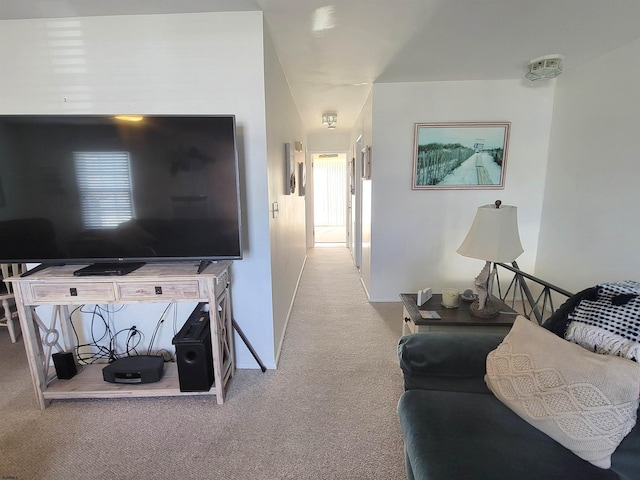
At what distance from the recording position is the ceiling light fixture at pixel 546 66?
8.27ft

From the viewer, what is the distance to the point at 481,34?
2.16 meters

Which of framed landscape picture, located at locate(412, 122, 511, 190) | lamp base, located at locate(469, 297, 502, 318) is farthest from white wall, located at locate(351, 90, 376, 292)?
lamp base, located at locate(469, 297, 502, 318)

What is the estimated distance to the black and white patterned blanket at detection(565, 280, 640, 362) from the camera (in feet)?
3.53

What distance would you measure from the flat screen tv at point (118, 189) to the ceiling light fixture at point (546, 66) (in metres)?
2.62

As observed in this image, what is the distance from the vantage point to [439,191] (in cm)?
327

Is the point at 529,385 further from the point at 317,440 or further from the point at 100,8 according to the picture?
the point at 100,8

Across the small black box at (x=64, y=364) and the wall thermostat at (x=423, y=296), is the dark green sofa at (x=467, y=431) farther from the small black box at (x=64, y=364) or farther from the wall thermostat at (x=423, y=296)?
the small black box at (x=64, y=364)

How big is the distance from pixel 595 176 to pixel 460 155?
1.12m

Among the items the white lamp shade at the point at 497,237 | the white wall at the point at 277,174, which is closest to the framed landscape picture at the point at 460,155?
the white wall at the point at 277,174

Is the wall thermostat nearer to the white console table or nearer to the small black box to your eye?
the white console table

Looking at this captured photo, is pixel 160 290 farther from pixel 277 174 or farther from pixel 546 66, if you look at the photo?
pixel 546 66

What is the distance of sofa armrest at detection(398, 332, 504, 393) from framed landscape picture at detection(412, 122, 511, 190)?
2150mm

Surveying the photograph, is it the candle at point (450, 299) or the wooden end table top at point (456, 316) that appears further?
the candle at point (450, 299)

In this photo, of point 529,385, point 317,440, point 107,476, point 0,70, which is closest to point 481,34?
point 529,385
